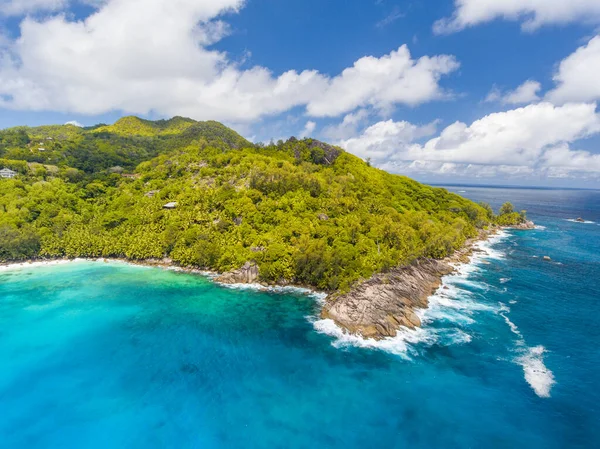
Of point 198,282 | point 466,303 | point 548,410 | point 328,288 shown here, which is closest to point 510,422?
point 548,410

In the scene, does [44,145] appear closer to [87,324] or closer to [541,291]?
[87,324]

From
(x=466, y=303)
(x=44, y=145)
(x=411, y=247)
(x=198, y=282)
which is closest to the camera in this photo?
(x=466, y=303)

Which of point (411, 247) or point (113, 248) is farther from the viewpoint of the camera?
point (113, 248)

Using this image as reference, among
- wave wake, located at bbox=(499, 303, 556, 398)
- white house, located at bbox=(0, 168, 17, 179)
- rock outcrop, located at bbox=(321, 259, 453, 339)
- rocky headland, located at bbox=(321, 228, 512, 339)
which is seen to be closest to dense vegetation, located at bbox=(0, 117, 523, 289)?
white house, located at bbox=(0, 168, 17, 179)

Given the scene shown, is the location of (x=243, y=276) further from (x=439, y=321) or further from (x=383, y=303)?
(x=439, y=321)

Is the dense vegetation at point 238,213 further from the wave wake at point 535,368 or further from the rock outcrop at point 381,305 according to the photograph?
the wave wake at point 535,368

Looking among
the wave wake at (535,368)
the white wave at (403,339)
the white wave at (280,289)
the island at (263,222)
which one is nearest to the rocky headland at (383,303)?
the island at (263,222)

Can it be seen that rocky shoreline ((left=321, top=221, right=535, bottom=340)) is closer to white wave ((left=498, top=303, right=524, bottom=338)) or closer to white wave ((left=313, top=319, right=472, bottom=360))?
white wave ((left=313, top=319, right=472, bottom=360))
